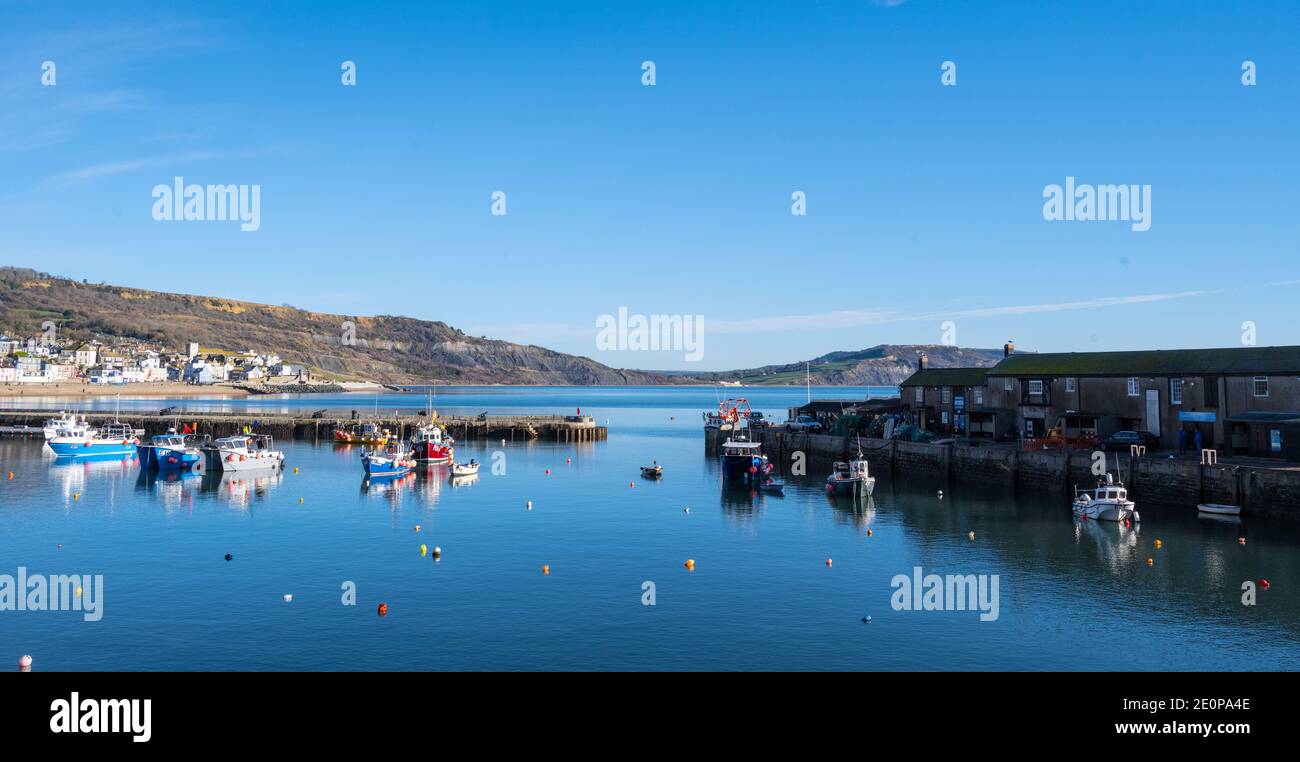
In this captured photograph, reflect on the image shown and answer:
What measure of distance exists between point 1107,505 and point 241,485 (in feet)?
195

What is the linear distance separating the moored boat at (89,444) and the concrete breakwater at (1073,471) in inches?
2511

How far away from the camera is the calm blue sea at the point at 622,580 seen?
25.9 metres

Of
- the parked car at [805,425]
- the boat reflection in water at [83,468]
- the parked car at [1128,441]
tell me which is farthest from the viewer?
the parked car at [805,425]

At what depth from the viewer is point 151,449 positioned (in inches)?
2822

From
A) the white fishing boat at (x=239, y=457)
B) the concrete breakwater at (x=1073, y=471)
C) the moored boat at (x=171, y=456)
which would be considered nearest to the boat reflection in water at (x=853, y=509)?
the concrete breakwater at (x=1073, y=471)

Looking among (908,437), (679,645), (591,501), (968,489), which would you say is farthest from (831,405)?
(679,645)

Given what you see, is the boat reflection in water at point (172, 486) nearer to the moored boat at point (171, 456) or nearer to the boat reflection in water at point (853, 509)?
the moored boat at point (171, 456)

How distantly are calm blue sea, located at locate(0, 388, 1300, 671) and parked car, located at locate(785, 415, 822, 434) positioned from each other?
97.1 ft

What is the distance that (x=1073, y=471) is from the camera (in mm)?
56531

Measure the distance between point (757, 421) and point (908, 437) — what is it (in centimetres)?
2946

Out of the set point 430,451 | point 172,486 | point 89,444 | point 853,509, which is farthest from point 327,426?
point 853,509
